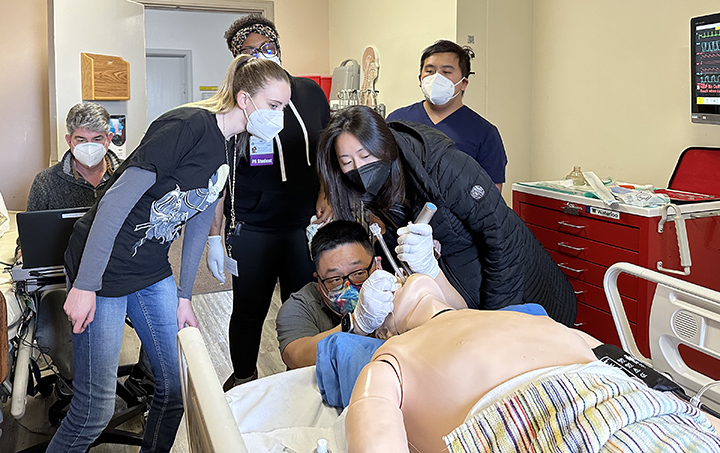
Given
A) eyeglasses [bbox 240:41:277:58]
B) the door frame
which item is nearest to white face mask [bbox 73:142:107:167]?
eyeglasses [bbox 240:41:277:58]

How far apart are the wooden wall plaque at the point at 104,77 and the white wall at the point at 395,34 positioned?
161cm

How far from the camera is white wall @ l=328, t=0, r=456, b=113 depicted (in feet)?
10.8

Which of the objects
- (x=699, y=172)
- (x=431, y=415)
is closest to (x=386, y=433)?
(x=431, y=415)

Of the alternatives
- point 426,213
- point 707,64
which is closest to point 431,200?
point 426,213

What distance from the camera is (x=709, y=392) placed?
4.42 feet

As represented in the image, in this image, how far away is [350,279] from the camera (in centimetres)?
175

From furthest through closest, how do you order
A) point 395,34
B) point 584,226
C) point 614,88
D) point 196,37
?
point 196,37
point 395,34
point 614,88
point 584,226

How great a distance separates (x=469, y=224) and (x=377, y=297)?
17.4 inches

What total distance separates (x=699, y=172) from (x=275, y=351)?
206 centimetres

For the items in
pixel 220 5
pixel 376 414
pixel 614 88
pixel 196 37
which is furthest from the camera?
pixel 196 37

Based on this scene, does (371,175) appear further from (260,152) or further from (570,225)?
(570,225)

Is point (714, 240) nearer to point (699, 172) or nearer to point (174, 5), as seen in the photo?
point (699, 172)

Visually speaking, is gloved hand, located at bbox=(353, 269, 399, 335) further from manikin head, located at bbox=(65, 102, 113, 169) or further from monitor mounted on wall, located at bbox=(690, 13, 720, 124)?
monitor mounted on wall, located at bbox=(690, 13, 720, 124)

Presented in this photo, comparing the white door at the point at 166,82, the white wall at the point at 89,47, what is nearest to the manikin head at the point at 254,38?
the white wall at the point at 89,47
